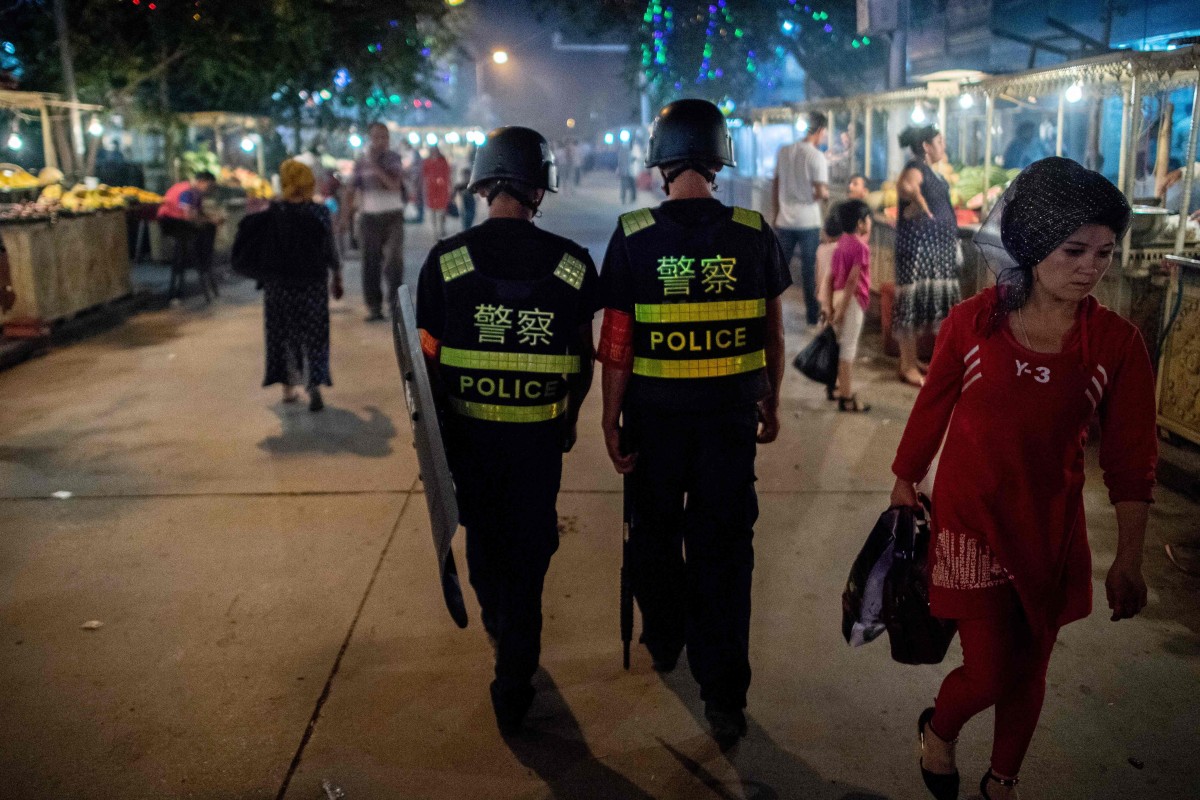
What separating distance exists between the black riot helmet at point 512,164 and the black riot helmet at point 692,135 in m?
0.37

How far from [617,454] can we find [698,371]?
0.39 meters

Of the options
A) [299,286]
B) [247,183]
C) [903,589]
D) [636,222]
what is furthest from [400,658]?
[247,183]

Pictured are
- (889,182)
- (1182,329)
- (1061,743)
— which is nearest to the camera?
(1061,743)

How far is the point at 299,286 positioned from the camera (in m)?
7.33

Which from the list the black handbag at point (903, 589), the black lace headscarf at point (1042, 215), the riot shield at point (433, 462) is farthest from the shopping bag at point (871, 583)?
the riot shield at point (433, 462)

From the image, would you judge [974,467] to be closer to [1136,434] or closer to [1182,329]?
[1136,434]

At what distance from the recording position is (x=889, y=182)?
37.6ft

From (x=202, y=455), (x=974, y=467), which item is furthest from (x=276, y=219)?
(x=974, y=467)

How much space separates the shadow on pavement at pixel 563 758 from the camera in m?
3.20

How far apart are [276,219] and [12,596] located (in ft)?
10.9

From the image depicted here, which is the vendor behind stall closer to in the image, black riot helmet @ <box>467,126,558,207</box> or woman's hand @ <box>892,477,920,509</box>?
black riot helmet @ <box>467,126,558,207</box>

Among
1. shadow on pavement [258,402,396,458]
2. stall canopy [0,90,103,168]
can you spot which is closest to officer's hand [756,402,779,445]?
shadow on pavement [258,402,396,458]

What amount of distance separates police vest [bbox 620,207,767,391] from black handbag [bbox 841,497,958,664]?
29.6 inches

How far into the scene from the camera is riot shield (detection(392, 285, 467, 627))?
10.3ft
